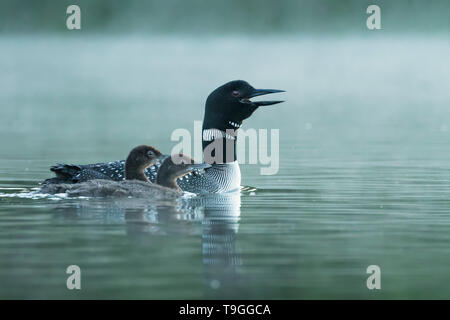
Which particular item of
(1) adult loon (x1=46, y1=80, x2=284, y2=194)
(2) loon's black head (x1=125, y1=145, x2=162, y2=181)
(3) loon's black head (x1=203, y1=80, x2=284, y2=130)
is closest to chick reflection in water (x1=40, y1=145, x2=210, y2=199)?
(2) loon's black head (x1=125, y1=145, x2=162, y2=181)

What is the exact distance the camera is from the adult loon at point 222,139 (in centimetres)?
995

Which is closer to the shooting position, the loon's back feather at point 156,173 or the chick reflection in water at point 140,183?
the chick reflection in water at point 140,183

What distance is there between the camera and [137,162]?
9.66m

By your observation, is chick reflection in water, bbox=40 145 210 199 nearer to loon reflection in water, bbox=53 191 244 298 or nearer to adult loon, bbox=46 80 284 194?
loon reflection in water, bbox=53 191 244 298

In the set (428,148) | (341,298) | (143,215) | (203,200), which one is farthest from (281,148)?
(341,298)

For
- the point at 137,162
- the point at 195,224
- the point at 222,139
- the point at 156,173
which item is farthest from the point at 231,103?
the point at 195,224

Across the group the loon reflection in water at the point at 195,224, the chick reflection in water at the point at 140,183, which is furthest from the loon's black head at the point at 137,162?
the loon reflection in water at the point at 195,224

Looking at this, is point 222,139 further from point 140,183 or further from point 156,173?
point 140,183

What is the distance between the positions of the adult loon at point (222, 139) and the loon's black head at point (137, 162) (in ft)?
0.77

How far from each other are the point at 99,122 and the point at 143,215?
2026cm

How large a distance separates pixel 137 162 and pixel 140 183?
0.54 meters

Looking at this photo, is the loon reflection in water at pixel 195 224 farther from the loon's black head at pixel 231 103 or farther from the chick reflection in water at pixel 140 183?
the loon's black head at pixel 231 103

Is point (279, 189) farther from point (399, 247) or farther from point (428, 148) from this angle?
point (428, 148)

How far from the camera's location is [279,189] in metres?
10.3
